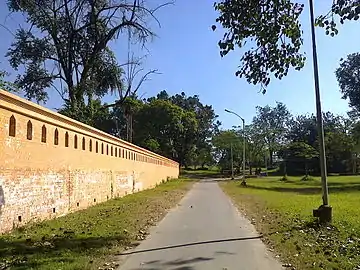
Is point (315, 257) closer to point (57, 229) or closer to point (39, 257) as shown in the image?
point (39, 257)

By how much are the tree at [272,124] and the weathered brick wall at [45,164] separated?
64.8m

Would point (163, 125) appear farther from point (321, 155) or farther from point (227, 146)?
point (321, 155)

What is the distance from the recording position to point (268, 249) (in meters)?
10.2

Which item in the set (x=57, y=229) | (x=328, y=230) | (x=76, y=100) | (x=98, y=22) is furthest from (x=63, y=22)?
(x=328, y=230)

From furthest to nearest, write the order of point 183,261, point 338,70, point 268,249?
point 338,70
point 268,249
point 183,261

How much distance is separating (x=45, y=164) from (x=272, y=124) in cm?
9768

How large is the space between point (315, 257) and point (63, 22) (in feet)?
101

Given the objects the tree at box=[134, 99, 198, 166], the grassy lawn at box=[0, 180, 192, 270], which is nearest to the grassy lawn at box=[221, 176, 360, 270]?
the grassy lawn at box=[0, 180, 192, 270]

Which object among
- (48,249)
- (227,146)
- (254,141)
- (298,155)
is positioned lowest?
(48,249)

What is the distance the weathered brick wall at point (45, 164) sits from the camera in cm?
1222

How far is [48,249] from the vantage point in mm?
9766

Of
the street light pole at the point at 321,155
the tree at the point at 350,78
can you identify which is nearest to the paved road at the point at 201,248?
the street light pole at the point at 321,155

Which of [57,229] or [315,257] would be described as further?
[57,229]

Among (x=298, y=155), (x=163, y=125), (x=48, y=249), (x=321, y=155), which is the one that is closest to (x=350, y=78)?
(x=298, y=155)
